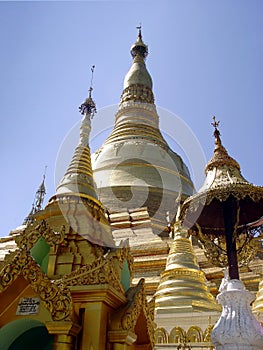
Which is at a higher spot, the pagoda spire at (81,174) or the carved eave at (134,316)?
the pagoda spire at (81,174)

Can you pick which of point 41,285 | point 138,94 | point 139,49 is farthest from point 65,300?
point 139,49

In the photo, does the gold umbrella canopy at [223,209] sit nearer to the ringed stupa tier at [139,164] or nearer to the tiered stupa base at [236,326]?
the tiered stupa base at [236,326]

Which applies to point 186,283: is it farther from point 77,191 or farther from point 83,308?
point 83,308

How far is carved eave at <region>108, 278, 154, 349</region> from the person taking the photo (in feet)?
12.3

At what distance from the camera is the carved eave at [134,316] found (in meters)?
3.75

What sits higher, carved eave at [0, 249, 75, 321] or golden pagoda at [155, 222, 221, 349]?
golden pagoda at [155, 222, 221, 349]

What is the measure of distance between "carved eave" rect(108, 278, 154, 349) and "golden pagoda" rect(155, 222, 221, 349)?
4.74 m

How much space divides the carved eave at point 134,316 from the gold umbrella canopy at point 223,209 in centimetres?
174

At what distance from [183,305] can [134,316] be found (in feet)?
22.8

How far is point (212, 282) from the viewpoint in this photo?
13188mm

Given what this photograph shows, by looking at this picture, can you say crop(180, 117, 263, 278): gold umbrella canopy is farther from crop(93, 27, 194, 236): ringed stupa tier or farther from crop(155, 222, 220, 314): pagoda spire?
crop(93, 27, 194, 236): ringed stupa tier

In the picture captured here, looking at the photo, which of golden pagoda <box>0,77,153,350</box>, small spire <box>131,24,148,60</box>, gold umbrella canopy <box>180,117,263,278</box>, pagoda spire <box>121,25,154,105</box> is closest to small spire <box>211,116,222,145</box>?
gold umbrella canopy <box>180,117,263,278</box>

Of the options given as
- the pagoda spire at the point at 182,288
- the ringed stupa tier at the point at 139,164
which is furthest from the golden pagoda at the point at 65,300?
the ringed stupa tier at the point at 139,164

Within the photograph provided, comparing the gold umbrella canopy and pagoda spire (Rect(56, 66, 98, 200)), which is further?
pagoda spire (Rect(56, 66, 98, 200))
